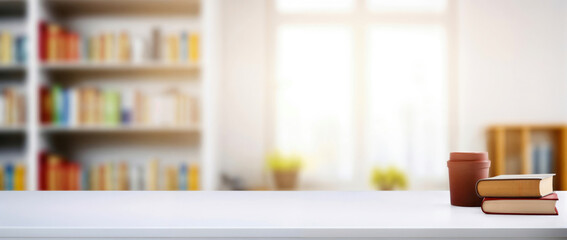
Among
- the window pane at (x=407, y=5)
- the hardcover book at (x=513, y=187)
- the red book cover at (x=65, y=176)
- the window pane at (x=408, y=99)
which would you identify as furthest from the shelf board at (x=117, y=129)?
the hardcover book at (x=513, y=187)

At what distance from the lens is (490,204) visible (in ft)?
3.42

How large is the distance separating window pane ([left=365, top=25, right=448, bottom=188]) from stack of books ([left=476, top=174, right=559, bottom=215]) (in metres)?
3.25

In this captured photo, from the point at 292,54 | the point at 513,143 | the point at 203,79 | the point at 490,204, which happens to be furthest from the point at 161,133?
the point at 490,204

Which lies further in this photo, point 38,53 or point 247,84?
point 247,84

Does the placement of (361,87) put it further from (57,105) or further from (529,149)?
(57,105)

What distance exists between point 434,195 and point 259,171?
298cm

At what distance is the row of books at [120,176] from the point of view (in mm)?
3516

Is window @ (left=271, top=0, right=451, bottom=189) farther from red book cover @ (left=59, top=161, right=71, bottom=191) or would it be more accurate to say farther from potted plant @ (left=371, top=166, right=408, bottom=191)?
red book cover @ (left=59, top=161, right=71, bottom=191)

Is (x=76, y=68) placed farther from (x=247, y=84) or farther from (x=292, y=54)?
(x=292, y=54)

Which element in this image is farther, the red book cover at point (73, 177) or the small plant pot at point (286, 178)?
the small plant pot at point (286, 178)

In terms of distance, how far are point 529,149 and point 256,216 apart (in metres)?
3.64

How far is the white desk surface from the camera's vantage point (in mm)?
861

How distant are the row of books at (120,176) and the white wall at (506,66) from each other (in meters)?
2.17

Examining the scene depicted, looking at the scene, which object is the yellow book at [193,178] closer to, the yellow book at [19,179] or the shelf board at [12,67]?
the yellow book at [19,179]
